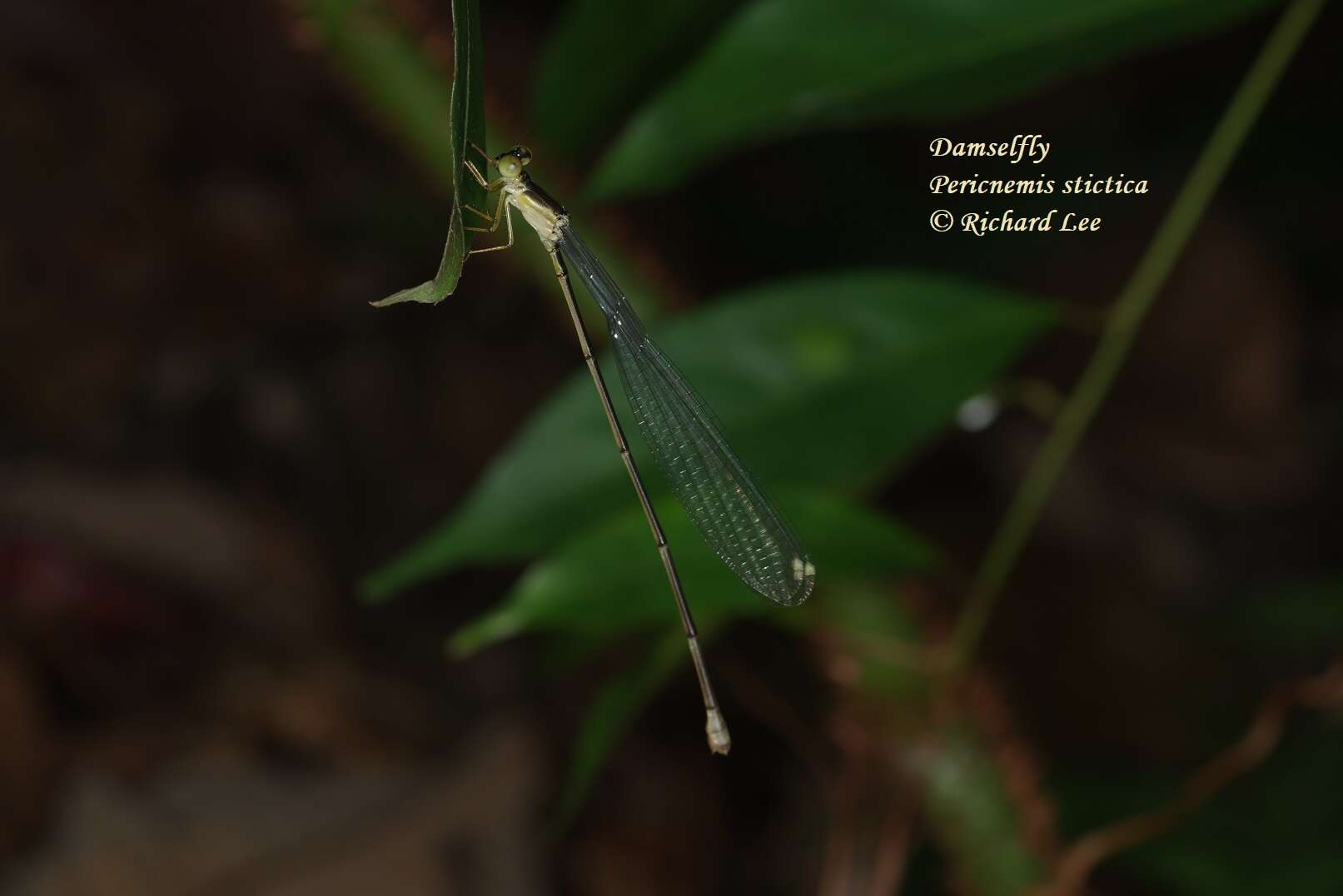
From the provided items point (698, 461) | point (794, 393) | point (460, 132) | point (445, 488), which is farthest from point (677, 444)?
point (445, 488)

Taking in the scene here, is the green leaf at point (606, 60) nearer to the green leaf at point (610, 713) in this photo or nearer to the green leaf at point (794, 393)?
the green leaf at point (794, 393)

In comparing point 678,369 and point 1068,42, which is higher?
point 1068,42

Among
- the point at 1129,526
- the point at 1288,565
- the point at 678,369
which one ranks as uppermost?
the point at 678,369

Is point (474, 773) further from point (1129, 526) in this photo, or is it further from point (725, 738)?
point (1129, 526)

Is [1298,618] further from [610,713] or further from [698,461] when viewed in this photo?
[610,713]

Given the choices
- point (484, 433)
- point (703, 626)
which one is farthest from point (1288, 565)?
point (703, 626)

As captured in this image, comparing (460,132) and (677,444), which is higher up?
(460,132)

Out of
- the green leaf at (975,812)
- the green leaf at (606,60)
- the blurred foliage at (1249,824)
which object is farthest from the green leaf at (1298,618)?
the green leaf at (606,60)
